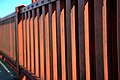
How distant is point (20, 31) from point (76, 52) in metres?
3.61

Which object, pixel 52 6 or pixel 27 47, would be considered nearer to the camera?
pixel 52 6

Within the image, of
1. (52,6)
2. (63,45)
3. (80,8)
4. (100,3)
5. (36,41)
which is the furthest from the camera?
(36,41)

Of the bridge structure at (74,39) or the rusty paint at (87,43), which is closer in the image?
the bridge structure at (74,39)

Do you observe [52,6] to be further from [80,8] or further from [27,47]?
[27,47]

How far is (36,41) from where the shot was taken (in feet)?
15.3

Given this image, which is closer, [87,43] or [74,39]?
[87,43]

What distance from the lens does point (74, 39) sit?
112 inches

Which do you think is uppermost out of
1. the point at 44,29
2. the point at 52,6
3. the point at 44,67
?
the point at 52,6

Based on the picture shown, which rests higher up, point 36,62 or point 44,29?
point 44,29

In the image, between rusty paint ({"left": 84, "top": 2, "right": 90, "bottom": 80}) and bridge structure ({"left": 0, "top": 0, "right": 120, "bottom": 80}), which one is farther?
rusty paint ({"left": 84, "top": 2, "right": 90, "bottom": 80})

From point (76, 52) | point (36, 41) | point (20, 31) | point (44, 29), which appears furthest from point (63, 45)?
point (20, 31)

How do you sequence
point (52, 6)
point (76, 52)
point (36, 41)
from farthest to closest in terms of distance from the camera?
1. point (36, 41)
2. point (52, 6)
3. point (76, 52)

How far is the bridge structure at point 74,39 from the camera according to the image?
2.14 m

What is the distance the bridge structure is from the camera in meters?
2.14
